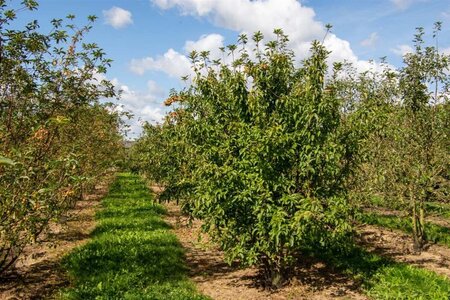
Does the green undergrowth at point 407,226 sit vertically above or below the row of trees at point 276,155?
below

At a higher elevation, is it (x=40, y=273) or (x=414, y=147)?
(x=414, y=147)

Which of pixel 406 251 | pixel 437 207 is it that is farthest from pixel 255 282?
pixel 437 207

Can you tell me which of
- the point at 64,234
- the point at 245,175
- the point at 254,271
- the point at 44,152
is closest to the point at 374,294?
the point at 254,271

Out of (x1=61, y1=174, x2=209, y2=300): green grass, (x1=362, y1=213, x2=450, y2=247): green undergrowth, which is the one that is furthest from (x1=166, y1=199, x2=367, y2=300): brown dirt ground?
(x1=362, y1=213, x2=450, y2=247): green undergrowth

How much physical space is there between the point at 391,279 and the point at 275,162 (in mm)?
4491

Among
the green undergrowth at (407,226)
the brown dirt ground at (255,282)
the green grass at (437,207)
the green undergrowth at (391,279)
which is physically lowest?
the brown dirt ground at (255,282)

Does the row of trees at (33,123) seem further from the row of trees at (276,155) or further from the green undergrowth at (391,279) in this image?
the green undergrowth at (391,279)

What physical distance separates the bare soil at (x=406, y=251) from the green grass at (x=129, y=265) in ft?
18.2

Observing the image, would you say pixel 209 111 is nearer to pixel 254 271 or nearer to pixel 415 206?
pixel 254 271

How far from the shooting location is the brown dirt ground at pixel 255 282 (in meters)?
9.93

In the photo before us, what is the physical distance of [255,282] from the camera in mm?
10797

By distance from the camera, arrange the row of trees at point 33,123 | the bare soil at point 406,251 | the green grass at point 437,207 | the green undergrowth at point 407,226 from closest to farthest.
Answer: the row of trees at point 33,123
the bare soil at point 406,251
the green grass at point 437,207
the green undergrowth at point 407,226

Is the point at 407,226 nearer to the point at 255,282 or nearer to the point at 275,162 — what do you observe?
the point at 255,282

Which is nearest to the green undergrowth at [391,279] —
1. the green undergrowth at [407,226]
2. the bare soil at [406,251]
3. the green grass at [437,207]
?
the bare soil at [406,251]
